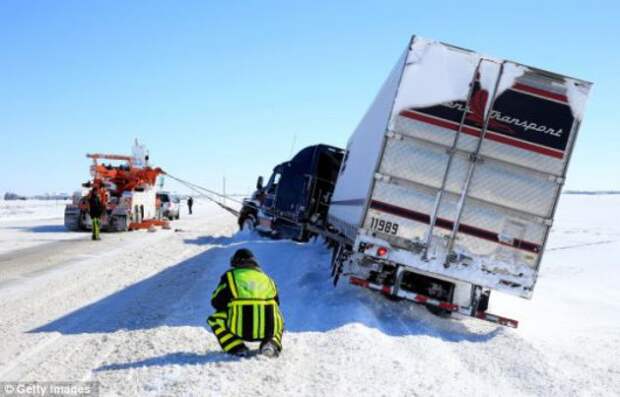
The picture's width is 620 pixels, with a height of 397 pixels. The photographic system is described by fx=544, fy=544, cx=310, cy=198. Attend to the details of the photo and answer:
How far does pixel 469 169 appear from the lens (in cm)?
745

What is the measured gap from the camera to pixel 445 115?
7418 millimetres

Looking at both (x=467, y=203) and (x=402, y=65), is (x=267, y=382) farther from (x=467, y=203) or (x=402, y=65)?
(x=402, y=65)

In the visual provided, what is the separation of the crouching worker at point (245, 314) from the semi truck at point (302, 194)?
834 centimetres

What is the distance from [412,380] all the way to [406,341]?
1515 millimetres

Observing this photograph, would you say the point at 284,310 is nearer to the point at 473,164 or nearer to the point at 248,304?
the point at 248,304

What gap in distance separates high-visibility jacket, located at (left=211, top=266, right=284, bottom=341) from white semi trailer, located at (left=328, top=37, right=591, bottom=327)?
2.46m

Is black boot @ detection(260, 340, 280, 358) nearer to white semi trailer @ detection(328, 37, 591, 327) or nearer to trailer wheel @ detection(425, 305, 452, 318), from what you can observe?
white semi trailer @ detection(328, 37, 591, 327)

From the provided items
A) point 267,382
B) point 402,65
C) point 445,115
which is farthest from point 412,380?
point 402,65

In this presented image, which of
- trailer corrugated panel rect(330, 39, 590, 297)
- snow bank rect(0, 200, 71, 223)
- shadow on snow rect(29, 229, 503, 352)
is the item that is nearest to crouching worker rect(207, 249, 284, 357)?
shadow on snow rect(29, 229, 503, 352)

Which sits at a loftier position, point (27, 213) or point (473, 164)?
point (473, 164)

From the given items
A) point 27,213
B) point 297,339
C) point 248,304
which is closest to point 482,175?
point 297,339
